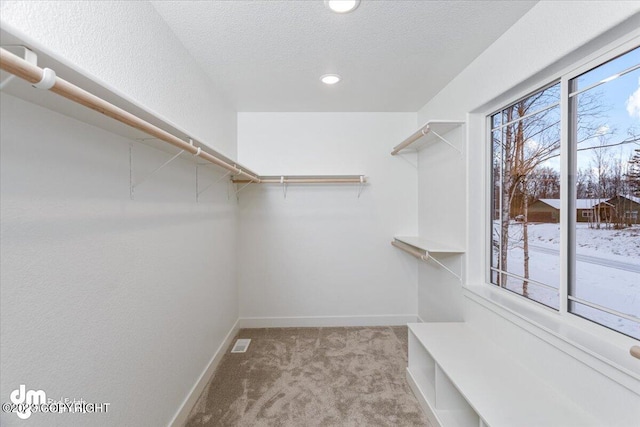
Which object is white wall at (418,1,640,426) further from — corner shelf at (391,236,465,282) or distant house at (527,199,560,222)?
distant house at (527,199,560,222)

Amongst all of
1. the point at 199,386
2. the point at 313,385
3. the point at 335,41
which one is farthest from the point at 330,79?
the point at 199,386

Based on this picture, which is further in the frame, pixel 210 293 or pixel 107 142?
pixel 210 293

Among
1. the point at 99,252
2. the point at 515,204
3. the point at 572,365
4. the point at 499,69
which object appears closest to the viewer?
the point at 99,252

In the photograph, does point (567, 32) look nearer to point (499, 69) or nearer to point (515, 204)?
point (499, 69)

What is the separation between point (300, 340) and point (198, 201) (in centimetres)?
174

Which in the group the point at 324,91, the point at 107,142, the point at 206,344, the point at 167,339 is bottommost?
the point at 206,344

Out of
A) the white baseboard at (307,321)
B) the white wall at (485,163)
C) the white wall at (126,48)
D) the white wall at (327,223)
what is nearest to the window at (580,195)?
the white wall at (485,163)

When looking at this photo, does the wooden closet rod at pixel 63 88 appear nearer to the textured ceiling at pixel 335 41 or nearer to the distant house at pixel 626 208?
the textured ceiling at pixel 335 41

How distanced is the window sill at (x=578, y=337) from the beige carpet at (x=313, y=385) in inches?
35.7

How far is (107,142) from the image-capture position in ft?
3.92

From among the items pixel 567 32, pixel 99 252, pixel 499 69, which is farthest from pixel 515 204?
pixel 99 252

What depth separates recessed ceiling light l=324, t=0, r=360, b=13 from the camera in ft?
4.80

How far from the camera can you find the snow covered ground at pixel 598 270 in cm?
→ 118

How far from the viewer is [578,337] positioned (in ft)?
4.20
